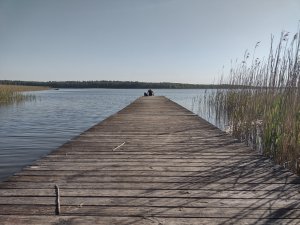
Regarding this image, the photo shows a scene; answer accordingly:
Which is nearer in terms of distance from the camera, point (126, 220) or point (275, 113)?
point (126, 220)

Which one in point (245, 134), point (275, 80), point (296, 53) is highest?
point (296, 53)

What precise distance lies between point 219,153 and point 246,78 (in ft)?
15.1

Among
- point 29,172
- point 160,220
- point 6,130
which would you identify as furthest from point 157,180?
point 6,130

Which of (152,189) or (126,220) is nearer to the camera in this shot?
(126,220)

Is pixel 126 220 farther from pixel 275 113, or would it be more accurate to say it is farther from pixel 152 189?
pixel 275 113

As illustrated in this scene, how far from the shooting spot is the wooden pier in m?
2.07

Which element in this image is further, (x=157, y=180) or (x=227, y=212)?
(x=157, y=180)

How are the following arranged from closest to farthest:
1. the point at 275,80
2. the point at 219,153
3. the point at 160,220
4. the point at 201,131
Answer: the point at 160,220, the point at 219,153, the point at 275,80, the point at 201,131

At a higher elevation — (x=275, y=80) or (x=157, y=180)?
(x=275, y=80)

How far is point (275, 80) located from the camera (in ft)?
17.7

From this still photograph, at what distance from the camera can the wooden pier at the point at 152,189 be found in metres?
2.07

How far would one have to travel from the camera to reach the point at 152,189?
260 centimetres

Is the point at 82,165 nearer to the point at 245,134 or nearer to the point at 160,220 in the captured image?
the point at 160,220

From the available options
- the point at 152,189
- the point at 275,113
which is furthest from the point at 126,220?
the point at 275,113
